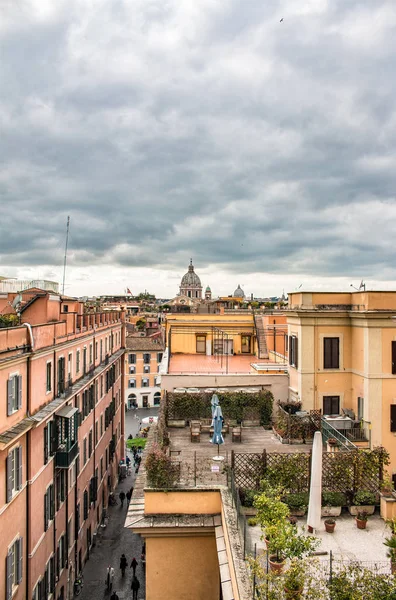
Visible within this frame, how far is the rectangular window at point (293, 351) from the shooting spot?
24.0 m

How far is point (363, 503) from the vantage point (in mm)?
12852

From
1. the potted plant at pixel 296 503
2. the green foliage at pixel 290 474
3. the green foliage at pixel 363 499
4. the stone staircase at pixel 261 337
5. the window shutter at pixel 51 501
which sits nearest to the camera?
the potted plant at pixel 296 503

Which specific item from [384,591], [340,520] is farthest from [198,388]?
[384,591]

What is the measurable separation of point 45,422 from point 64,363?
13.3 ft

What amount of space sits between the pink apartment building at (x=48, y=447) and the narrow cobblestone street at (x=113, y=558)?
0.97 m

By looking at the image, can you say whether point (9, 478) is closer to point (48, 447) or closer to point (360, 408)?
point (48, 447)

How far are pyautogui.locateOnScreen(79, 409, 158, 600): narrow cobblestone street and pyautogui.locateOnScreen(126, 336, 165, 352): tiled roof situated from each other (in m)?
35.4

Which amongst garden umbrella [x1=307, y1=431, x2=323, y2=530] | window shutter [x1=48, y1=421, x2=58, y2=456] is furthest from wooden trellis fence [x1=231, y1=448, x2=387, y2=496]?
window shutter [x1=48, y1=421, x2=58, y2=456]

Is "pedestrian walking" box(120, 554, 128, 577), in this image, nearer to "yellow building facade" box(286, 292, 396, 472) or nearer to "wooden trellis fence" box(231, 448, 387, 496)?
"yellow building facade" box(286, 292, 396, 472)

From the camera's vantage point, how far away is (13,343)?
1569 cm

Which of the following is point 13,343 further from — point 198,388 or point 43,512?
point 198,388

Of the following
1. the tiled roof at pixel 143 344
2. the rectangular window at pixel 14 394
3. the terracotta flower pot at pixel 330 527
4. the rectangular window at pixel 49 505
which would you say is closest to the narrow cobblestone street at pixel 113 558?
the rectangular window at pixel 49 505

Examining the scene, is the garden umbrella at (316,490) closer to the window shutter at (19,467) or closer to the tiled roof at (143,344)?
the window shutter at (19,467)

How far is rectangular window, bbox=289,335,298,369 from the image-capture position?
23966mm
